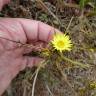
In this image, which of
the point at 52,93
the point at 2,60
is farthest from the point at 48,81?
the point at 2,60

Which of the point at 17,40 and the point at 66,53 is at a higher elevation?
the point at 17,40

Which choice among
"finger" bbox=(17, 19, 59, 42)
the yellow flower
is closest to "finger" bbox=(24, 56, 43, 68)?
"finger" bbox=(17, 19, 59, 42)

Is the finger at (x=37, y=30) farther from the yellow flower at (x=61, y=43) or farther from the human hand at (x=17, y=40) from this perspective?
the yellow flower at (x=61, y=43)

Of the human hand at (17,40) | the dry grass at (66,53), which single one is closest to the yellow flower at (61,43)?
the human hand at (17,40)

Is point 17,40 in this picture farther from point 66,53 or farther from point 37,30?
point 66,53

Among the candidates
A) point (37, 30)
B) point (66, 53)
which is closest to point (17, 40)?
point (37, 30)

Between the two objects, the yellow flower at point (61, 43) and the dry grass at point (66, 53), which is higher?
the yellow flower at point (61, 43)

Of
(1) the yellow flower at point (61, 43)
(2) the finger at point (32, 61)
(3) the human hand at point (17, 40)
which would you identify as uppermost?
(1) the yellow flower at point (61, 43)

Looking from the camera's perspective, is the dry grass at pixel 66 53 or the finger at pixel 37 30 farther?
the dry grass at pixel 66 53
